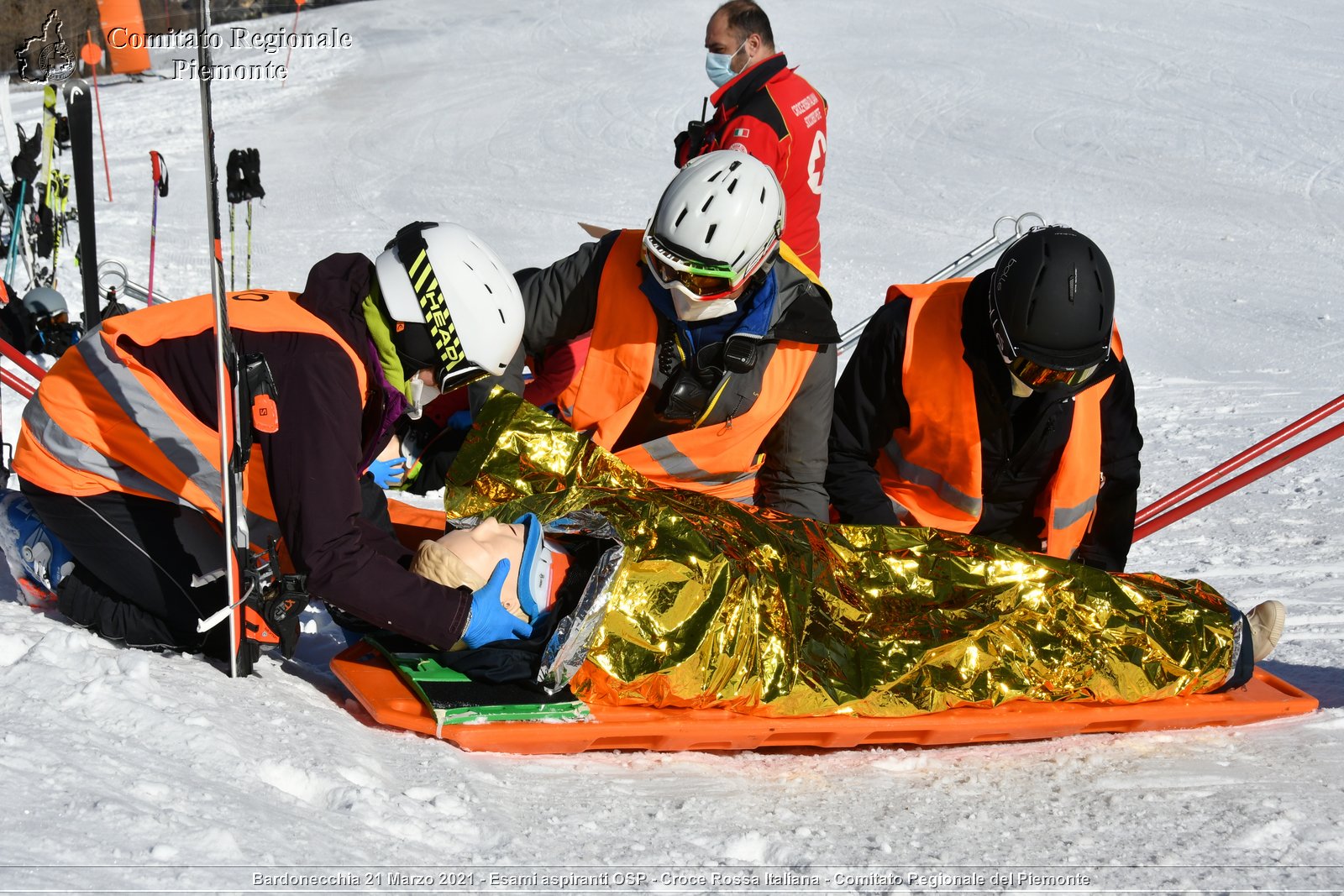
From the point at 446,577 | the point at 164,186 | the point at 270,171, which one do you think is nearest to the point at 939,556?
the point at 446,577

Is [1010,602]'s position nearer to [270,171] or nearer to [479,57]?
[270,171]

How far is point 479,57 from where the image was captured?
16.6m

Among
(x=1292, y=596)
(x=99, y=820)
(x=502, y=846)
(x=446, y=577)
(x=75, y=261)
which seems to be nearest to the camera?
(x=99, y=820)

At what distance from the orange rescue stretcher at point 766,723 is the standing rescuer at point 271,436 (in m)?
0.23

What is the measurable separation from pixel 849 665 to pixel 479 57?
1494 cm

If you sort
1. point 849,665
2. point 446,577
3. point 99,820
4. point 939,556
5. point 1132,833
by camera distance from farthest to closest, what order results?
point 939,556 → point 849,665 → point 446,577 → point 1132,833 → point 99,820

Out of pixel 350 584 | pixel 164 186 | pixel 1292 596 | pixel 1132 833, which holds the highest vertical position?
pixel 164 186

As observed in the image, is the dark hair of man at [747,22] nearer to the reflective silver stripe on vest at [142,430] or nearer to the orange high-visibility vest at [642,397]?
the orange high-visibility vest at [642,397]

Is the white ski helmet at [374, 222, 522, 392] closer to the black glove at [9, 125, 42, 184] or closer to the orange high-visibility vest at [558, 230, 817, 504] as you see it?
the orange high-visibility vest at [558, 230, 817, 504]

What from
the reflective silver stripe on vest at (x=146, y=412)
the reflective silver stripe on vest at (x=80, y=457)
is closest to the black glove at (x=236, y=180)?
the reflective silver stripe on vest at (x=146, y=412)

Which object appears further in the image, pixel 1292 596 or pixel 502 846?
pixel 1292 596

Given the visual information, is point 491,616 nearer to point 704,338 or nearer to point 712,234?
point 704,338

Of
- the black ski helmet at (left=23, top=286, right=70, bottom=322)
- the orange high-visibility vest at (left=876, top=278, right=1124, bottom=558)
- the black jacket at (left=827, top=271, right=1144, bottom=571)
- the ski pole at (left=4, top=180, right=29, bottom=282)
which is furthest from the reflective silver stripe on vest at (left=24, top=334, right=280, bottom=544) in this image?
the ski pole at (left=4, top=180, right=29, bottom=282)

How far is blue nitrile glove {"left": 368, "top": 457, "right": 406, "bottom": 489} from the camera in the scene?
13.0 ft
